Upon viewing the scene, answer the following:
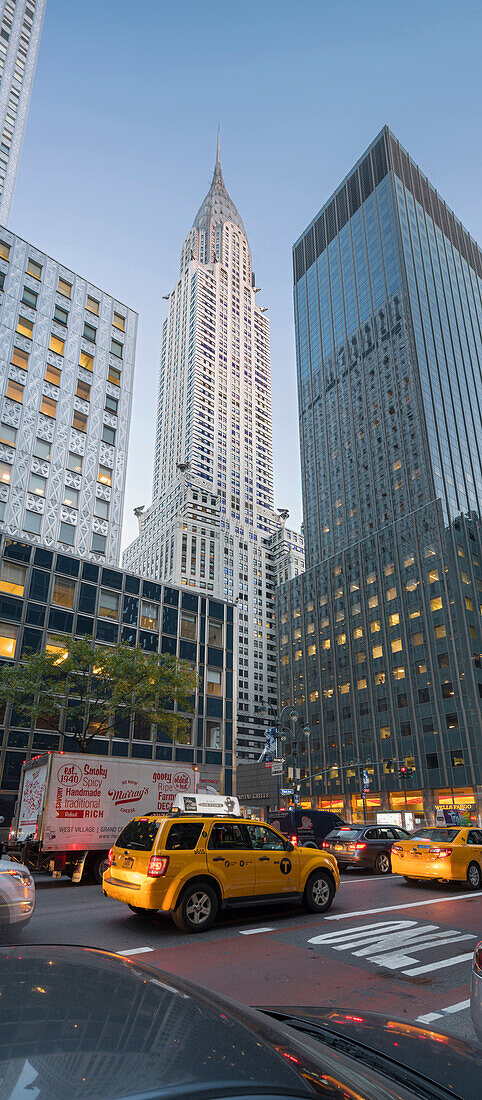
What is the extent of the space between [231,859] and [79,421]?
42824mm

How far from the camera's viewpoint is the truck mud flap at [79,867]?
55.1 feet

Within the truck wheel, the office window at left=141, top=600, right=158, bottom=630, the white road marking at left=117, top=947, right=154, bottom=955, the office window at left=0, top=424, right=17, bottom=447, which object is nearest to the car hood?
the white road marking at left=117, top=947, right=154, bottom=955

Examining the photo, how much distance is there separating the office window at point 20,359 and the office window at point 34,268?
784 centimetres

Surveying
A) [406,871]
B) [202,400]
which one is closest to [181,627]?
[406,871]

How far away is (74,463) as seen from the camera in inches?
1825

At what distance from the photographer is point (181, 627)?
43.4 m

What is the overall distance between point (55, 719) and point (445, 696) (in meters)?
45.8

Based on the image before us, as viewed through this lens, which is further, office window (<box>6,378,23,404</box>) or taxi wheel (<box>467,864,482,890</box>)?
office window (<box>6,378,23,404</box>)

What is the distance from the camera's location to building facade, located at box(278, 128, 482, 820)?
221 ft

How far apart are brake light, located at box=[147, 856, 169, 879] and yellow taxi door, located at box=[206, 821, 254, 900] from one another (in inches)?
32.5

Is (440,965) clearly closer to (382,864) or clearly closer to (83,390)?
(382,864)

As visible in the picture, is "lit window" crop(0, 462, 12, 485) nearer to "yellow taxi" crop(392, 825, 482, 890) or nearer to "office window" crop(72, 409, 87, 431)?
"office window" crop(72, 409, 87, 431)

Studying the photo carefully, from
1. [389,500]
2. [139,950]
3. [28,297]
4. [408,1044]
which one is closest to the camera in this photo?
[408,1044]

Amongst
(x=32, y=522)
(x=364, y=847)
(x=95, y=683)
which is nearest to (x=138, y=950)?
(x=364, y=847)
